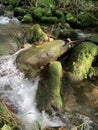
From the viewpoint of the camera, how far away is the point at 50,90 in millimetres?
7352

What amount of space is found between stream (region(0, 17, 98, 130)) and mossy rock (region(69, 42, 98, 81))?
3.62 ft

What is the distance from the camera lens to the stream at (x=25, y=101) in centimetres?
656

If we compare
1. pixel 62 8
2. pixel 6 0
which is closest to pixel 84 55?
pixel 62 8

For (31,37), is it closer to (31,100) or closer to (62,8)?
(31,100)

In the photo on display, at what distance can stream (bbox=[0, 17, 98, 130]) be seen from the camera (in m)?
6.56

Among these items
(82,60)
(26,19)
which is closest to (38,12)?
(26,19)

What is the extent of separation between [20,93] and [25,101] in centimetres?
39

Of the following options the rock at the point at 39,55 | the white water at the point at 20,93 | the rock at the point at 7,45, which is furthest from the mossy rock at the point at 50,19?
the white water at the point at 20,93

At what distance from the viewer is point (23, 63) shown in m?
8.48

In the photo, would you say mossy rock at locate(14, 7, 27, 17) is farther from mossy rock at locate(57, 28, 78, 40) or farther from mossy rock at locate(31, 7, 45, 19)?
mossy rock at locate(57, 28, 78, 40)

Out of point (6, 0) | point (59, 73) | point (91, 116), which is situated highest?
point (6, 0)

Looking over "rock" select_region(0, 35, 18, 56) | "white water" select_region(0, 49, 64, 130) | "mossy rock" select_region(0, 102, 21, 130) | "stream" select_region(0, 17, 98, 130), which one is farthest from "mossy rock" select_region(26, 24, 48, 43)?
"mossy rock" select_region(0, 102, 21, 130)

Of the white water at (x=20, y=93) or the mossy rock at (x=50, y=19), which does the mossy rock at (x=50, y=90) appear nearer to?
the white water at (x=20, y=93)

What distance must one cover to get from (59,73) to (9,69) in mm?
1472
